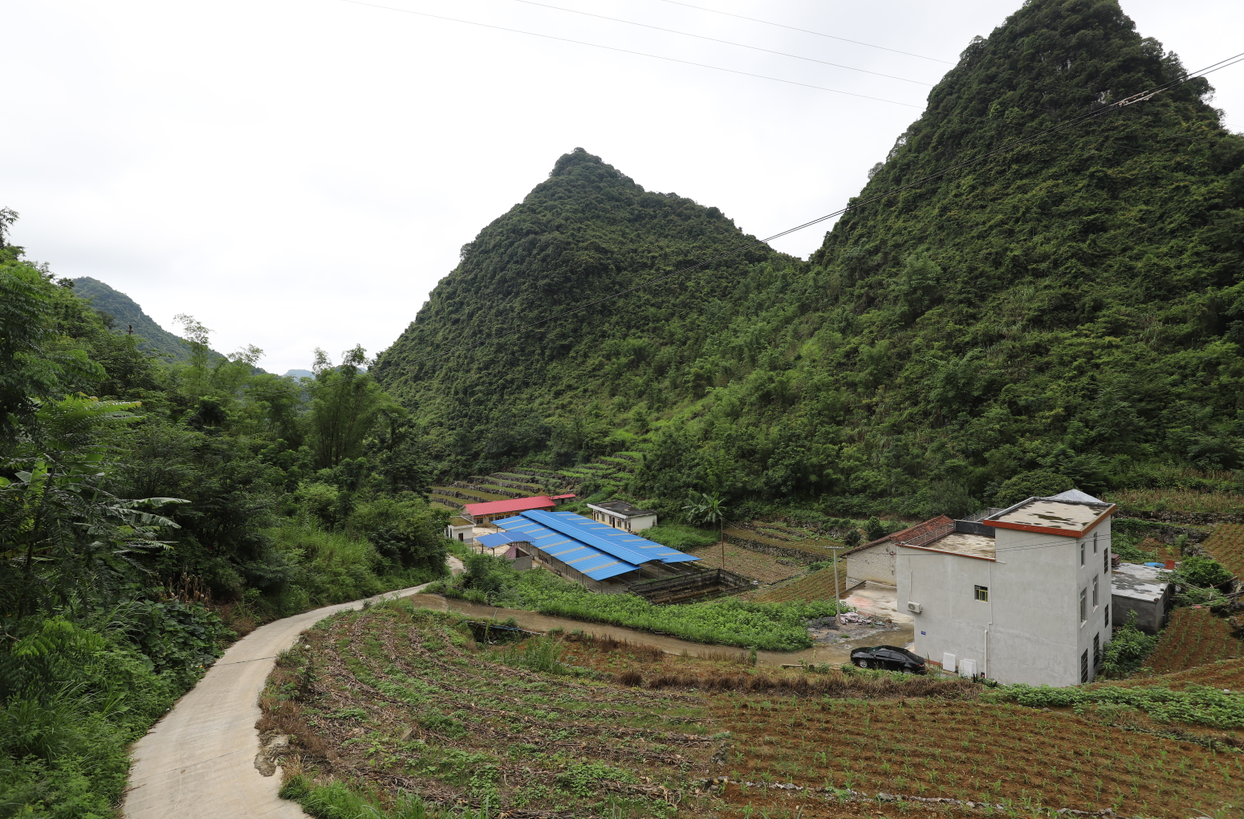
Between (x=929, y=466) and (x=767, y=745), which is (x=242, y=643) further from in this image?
(x=929, y=466)

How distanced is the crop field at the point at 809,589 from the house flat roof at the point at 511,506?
1896cm

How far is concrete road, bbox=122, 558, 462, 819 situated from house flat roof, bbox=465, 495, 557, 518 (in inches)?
1010

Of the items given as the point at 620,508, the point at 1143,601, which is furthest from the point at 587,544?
the point at 1143,601

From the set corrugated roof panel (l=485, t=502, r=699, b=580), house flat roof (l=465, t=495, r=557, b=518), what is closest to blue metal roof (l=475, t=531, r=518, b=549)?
corrugated roof panel (l=485, t=502, r=699, b=580)

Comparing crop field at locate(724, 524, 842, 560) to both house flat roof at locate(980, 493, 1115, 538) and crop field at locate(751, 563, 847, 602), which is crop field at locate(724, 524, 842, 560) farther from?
house flat roof at locate(980, 493, 1115, 538)

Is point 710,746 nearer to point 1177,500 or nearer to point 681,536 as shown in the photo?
point 681,536

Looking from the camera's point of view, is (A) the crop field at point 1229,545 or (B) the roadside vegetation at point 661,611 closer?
(B) the roadside vegetation at point 661,611

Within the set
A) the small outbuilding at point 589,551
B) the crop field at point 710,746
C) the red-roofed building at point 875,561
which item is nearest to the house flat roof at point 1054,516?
the red-roofed building at point 875,561

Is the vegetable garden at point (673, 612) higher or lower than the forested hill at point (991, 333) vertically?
lower

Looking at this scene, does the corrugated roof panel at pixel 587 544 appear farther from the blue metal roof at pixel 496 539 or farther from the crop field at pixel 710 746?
the crop field at pixel 710 746

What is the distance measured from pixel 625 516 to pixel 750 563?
8.33 m

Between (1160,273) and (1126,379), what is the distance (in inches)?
319

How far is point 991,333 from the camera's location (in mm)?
26219

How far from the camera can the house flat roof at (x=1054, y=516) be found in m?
10.5
